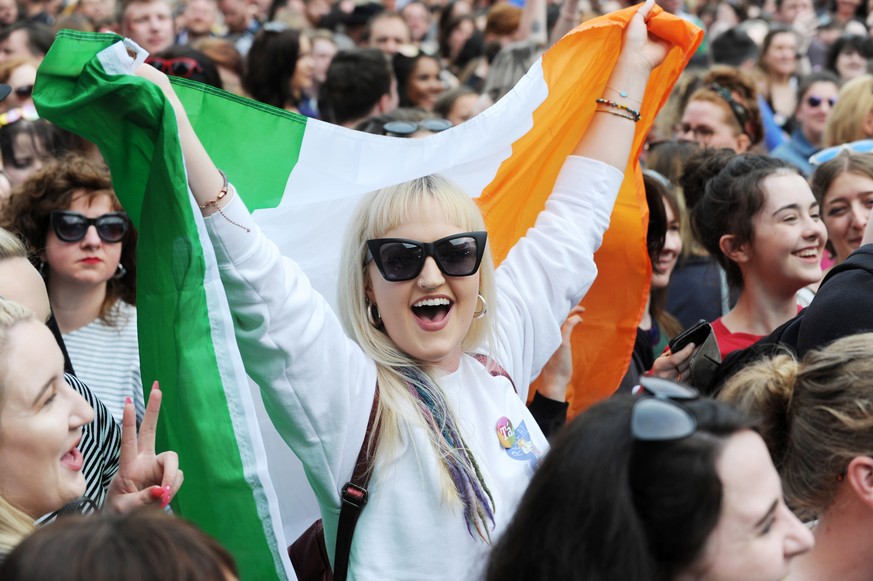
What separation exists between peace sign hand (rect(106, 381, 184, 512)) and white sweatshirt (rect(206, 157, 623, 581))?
22cm

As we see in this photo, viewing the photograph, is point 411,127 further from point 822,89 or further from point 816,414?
point 822,89

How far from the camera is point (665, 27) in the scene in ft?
11.0

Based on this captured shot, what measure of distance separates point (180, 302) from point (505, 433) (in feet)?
2.52

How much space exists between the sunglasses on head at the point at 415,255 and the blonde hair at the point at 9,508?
74 centimetres

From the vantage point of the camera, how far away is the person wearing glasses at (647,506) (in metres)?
1.68

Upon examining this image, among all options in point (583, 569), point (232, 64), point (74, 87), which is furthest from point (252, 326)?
point (232, 64)

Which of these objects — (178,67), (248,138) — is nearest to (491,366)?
(248,138)

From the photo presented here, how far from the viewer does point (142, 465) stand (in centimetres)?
230

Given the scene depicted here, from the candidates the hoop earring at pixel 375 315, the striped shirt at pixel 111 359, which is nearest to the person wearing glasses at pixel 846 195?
the hoop earring at pixel 375 315

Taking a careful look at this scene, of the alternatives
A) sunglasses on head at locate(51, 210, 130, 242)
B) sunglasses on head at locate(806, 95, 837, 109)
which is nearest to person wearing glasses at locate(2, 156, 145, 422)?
sunglasses on head at locate(51, 210, 130, 242)

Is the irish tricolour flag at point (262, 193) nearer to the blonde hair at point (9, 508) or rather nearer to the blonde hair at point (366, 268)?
the blonde hair at point (366, 268)

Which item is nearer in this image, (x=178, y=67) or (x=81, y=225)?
(x=81, y=225)

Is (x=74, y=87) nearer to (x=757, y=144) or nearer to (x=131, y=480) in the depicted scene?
(x=131, y=480)

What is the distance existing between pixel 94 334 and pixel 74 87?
1.59 metres
